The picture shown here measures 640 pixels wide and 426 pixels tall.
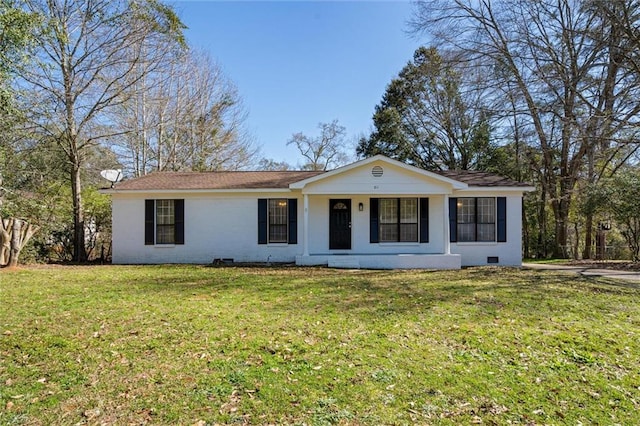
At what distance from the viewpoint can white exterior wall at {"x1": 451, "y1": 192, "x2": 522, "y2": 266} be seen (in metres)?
12.4

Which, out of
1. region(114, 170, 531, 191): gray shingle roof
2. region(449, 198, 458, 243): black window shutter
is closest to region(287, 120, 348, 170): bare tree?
region(114, 170, 531, 191): gray shingle roof

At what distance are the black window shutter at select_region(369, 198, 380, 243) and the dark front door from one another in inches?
29.4

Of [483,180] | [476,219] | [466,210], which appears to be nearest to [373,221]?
[466,210]

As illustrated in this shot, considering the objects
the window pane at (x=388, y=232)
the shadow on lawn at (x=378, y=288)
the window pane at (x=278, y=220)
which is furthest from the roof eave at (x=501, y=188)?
the window pane at (x=278, y=220)

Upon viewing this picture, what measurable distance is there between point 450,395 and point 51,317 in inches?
218

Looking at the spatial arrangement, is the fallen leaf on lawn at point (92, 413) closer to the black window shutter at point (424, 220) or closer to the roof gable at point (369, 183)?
the roof gable at point (369, 183)

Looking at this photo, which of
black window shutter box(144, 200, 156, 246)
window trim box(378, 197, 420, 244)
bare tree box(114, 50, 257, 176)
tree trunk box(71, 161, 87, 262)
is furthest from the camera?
bare tree box(114, 50, 257, 176)

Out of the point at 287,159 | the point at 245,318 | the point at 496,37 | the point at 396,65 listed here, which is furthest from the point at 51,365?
the point at 287,159

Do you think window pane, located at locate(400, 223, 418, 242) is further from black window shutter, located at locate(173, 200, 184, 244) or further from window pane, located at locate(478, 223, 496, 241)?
black window shutter, located at locate(173, 200, 184, 244)

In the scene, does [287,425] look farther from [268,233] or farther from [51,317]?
[268,233]

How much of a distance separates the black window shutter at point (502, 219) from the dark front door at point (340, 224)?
524 centimetres

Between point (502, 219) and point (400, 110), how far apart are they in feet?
45.8

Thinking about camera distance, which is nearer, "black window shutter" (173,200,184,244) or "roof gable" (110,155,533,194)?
"roof gable" (110,155,533,194)

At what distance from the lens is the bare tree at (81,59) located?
12.2 metres
